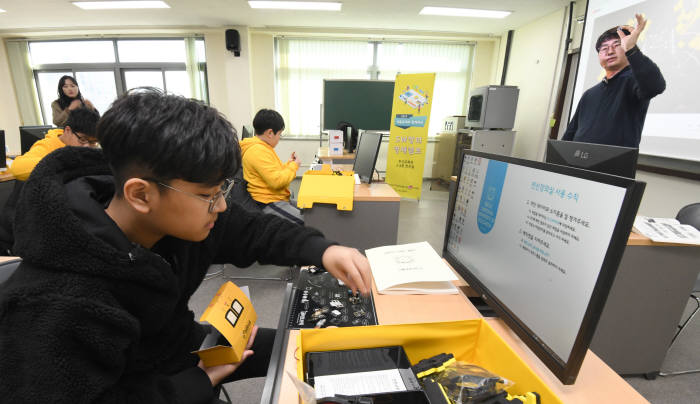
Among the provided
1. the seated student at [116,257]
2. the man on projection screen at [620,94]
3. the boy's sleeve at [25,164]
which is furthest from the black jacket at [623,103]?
the boy's sleeve at [25,164]

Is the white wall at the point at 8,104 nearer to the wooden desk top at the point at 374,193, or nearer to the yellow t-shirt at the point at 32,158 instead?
the yellow t-shirt at the point at 32,158

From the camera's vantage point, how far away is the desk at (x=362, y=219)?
2.00 metres

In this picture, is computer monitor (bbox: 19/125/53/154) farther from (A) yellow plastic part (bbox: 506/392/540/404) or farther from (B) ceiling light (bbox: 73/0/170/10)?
(A) yellow plastic part (bbox: 506/392/540/404)

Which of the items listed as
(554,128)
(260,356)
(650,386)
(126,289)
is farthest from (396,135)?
(126,289)

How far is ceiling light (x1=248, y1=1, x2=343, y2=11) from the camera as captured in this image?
401 centimetres

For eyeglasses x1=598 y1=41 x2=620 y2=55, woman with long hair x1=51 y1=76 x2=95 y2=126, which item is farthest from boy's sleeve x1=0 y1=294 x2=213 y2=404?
woman with long hair x1=51 y1=76 x2=95 y2=126

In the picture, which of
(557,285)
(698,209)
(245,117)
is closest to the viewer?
(557,285)

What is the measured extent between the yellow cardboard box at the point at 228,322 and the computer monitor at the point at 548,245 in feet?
1.90

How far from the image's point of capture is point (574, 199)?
20.3 inches

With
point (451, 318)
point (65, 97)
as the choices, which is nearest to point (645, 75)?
point (451, 318)

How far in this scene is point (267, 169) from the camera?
7.02ft

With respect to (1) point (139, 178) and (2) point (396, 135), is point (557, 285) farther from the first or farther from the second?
(2) point (396, 135)

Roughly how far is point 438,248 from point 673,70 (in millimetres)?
2278

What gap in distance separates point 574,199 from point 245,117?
5614 mm
